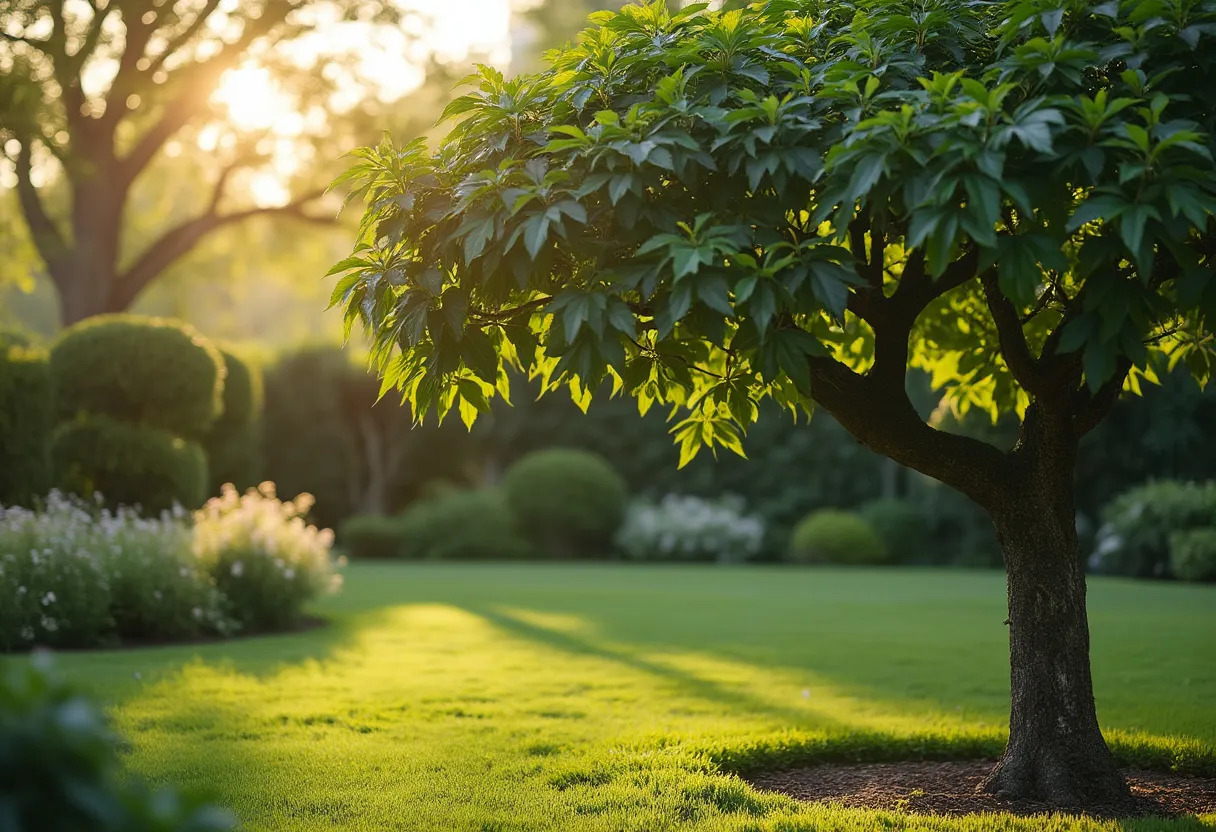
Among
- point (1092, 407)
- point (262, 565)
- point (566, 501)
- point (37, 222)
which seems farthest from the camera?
point (566, 501)

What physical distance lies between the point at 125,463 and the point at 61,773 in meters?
10.9

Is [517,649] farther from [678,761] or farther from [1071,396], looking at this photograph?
[1071,396]

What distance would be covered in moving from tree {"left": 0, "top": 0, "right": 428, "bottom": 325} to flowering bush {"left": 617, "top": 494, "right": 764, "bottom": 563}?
9.01m

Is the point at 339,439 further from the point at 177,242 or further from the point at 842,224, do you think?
the point at 842,224

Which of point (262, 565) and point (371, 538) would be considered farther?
point (371, 538)

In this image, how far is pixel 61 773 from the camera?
4.39ft

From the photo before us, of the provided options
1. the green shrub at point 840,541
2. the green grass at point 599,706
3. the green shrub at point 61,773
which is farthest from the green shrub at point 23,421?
the green shrub at point 840,541

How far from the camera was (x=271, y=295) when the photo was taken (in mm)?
58000

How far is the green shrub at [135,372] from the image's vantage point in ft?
36.9

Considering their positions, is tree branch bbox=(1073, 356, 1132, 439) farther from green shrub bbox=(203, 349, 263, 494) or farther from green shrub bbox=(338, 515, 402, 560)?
green shrub bbox=(338, 515, 402, 560)

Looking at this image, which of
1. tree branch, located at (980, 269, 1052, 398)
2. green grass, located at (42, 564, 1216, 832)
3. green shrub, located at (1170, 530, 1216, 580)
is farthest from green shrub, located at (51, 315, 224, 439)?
green shrub, located at (1170, 530, 1216, 580)

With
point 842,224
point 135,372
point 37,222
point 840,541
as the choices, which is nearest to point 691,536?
point 840,541

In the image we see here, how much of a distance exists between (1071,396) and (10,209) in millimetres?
25653

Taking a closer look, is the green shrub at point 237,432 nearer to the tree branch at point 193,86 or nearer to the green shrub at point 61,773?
the tree branch at point 193,86
